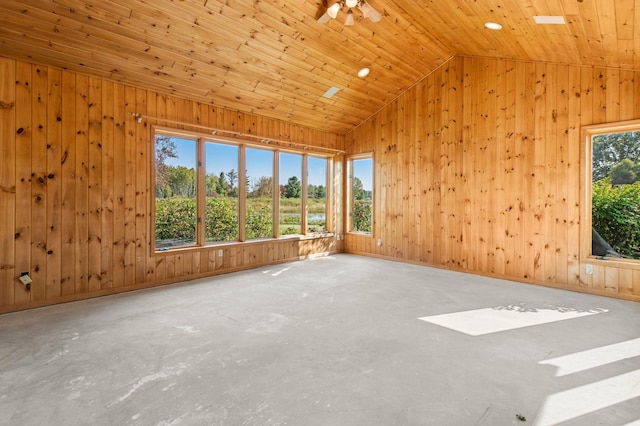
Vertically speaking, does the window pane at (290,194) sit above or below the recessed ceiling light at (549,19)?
below

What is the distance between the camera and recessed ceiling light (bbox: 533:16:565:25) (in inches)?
133

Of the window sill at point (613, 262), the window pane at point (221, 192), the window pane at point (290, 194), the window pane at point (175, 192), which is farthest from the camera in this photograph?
the window pane at point (290, 194)

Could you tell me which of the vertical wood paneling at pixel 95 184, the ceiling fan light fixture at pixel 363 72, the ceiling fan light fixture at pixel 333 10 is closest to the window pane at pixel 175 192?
the vertical wood paneling at pixel 95 184

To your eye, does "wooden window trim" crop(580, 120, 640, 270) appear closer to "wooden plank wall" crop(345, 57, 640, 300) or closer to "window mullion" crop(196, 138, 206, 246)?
"wooden plank wall" crop(345, 57, 640, 300)

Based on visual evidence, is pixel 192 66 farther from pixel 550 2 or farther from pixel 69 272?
pixel 550 2

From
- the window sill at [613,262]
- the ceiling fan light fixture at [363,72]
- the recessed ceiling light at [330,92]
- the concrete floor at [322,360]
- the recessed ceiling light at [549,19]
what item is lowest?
the concrete floor at [322,360]

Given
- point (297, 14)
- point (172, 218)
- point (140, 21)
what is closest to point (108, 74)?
point (140, 21)

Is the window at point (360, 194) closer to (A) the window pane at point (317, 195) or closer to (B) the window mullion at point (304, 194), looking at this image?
(A) the window pane at point (317, 195)

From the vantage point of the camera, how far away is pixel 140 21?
349 cm

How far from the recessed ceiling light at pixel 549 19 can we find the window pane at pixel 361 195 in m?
3.93

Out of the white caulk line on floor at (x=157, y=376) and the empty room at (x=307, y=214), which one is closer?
the white caulk line on floor at (x=157, y=376)

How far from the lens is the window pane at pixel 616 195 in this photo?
13.8 ft

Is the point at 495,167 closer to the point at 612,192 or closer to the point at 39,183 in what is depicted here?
the point at 612,192

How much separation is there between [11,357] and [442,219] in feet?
19.4
